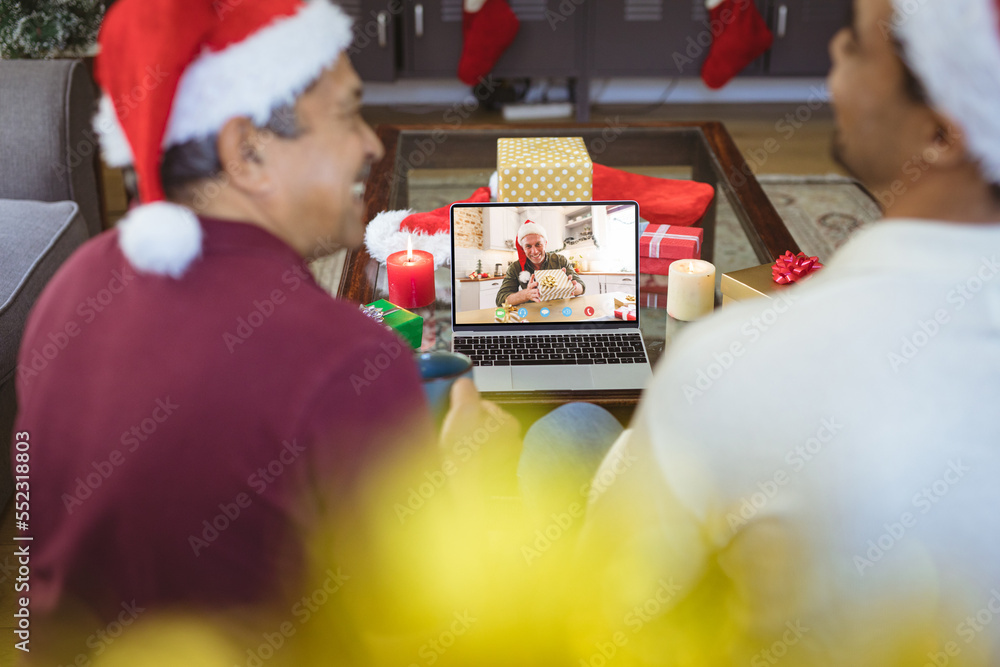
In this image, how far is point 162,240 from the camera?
682 millimetres

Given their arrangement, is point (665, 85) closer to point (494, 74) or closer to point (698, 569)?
point (494, 74)

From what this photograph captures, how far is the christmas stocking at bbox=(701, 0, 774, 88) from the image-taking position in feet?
12.3

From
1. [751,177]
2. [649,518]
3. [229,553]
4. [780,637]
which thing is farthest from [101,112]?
[751,177]

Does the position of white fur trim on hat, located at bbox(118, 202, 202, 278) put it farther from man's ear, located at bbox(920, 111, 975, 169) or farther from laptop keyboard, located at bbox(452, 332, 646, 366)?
laptop keyboard, located at bbox(452, 332, 646, 366)

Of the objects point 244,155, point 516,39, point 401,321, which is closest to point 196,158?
point 244,155

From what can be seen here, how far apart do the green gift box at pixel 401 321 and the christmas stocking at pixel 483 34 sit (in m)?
2.57

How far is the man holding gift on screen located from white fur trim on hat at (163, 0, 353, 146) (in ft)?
2.54

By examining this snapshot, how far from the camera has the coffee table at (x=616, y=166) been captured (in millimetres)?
1603

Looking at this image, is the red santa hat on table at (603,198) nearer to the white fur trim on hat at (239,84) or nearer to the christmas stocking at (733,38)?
the white fur trim on hat at (239,84)

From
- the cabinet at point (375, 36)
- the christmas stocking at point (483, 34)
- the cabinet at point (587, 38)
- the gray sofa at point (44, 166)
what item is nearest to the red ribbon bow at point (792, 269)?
the gray sofa at point (44, 166)

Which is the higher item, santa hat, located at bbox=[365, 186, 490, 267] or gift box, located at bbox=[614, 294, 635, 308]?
santa hat, located at bbox=[365, 186, 490, 267]

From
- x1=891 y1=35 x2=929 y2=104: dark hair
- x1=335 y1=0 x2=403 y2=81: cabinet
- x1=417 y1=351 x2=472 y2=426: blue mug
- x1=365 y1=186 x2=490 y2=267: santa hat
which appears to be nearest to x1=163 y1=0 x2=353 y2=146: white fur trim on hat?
x1=417 y1=351 x2=472 y2=426: blue mug

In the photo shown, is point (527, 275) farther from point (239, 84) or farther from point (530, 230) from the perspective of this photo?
point (239, 84)

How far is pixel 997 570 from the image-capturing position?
69cm
